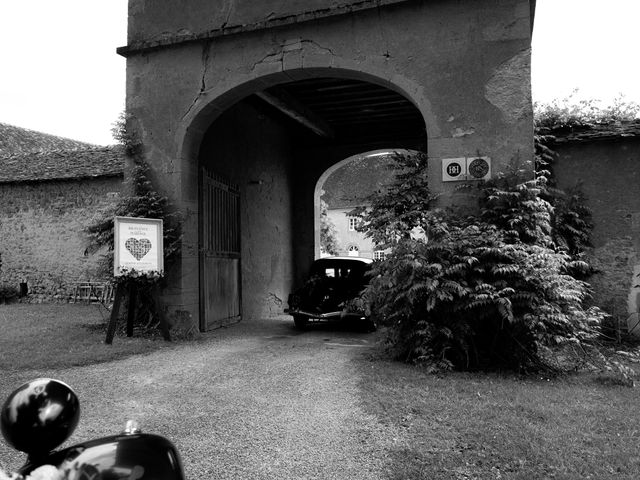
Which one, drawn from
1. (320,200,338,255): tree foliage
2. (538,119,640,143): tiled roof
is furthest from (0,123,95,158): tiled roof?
(538,119,640,143): tiled roof

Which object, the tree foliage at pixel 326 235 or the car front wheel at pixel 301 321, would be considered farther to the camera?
the tree foliage at pixel 326 235

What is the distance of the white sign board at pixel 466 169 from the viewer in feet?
22.1

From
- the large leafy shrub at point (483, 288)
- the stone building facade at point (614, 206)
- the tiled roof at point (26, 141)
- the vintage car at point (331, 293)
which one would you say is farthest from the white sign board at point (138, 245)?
the tiled roof at point (26, 141)

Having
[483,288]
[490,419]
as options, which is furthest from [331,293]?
[490,419]

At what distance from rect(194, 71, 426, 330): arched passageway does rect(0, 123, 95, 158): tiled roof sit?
10.9 m

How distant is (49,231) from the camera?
14938 millimetres

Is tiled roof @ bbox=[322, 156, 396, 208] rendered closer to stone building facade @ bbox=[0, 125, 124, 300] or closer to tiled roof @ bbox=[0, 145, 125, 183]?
tiled roof @ bbox=[0, 145, 125, 183]

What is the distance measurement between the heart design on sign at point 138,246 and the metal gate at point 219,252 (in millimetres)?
1492

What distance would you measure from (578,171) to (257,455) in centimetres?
669

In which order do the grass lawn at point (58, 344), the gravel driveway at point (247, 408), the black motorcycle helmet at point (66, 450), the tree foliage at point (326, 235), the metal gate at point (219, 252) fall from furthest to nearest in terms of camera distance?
the tree foliage at point (326, 235) → the metal gate at point (219, 252) → the grass lawn at point (58, 344) → the gravel driveway at point (247, 408) → the black motorcycle helmet at point (66, 450)

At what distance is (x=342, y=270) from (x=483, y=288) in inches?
187

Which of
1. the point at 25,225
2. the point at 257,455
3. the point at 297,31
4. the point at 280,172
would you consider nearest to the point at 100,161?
the point at 25,225

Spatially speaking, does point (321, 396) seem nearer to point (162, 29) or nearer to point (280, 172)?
point (162, 29)

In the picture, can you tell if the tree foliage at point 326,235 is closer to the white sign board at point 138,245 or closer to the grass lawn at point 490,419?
the white sign board at point 138,245
